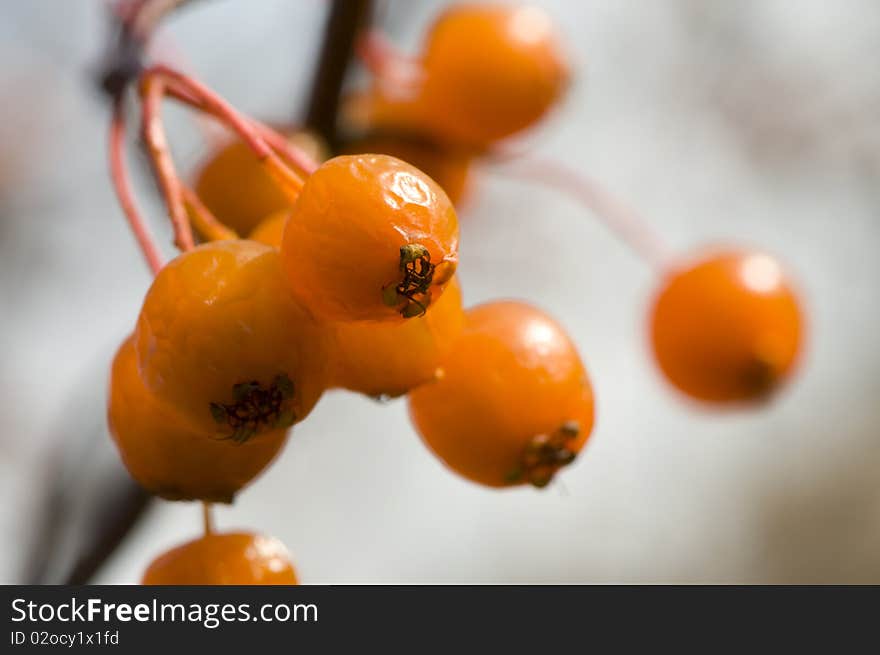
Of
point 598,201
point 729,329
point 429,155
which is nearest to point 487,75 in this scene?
point 429,155

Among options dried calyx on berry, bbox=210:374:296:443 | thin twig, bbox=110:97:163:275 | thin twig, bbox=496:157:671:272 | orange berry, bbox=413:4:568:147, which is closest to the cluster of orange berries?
dried calyx on berry, bbox=210:374:296:443

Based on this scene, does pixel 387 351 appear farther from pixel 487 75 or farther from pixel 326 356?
pixel 487 75

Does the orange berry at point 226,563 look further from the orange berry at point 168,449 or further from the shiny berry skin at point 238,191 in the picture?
the shiny berry skin at point 238,191

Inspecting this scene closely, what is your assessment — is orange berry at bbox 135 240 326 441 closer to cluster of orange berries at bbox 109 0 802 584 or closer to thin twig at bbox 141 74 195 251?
cluster of orange berries at bbox 109 0 802 584

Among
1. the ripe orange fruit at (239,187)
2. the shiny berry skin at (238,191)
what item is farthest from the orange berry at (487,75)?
the shiny berry skin at (238,191)

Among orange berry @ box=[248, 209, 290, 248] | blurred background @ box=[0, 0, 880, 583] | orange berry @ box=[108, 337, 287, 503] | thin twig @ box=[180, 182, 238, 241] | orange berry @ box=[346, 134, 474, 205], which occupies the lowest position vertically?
orange berry @ box=[108, 337, 287, 503]

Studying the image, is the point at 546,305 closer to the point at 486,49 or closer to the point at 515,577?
the point at 515,577

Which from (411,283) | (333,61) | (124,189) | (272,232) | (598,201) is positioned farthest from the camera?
(598,201)
